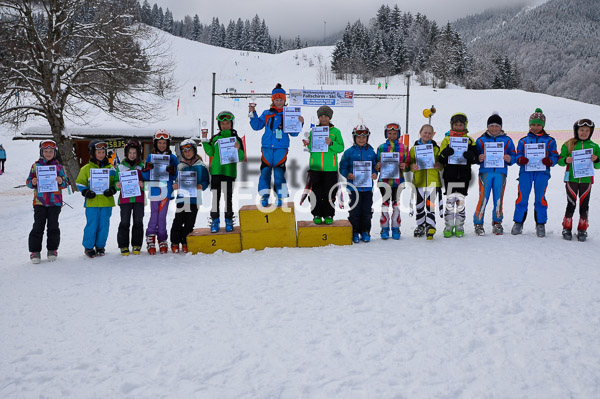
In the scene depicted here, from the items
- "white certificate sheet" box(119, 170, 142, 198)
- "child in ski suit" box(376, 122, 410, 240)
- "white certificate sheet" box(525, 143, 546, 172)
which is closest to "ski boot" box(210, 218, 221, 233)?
"white certificate sheet" box(119, 170, 142, 198)

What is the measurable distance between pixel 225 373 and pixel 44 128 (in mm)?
18808

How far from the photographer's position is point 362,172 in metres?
5.81

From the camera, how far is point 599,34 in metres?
129

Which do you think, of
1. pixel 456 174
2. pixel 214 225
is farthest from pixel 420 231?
pixel 214 225

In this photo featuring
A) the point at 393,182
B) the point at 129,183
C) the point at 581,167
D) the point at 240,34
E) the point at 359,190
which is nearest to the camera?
the point at 581,167

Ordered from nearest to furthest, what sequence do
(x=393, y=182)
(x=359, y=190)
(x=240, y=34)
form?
(x=359, y=190)
(x=393, y=182)
(x=240, y=34)

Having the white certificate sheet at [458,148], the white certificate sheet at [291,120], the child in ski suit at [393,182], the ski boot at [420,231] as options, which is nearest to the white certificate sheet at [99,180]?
the white certificate sheet at [291,120]

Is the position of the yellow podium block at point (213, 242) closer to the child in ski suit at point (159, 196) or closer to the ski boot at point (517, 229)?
the child in ski suit at point (159, 196)

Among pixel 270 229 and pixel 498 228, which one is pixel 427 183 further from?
pixel 270 229

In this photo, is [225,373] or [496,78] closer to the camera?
[225,373]

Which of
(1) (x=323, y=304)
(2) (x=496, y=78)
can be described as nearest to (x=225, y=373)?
(1) (x=323, y=304)

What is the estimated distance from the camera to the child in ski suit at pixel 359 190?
5805 mm

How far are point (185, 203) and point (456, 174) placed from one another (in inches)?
162

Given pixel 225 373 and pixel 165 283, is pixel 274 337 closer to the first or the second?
pixel 225 373
